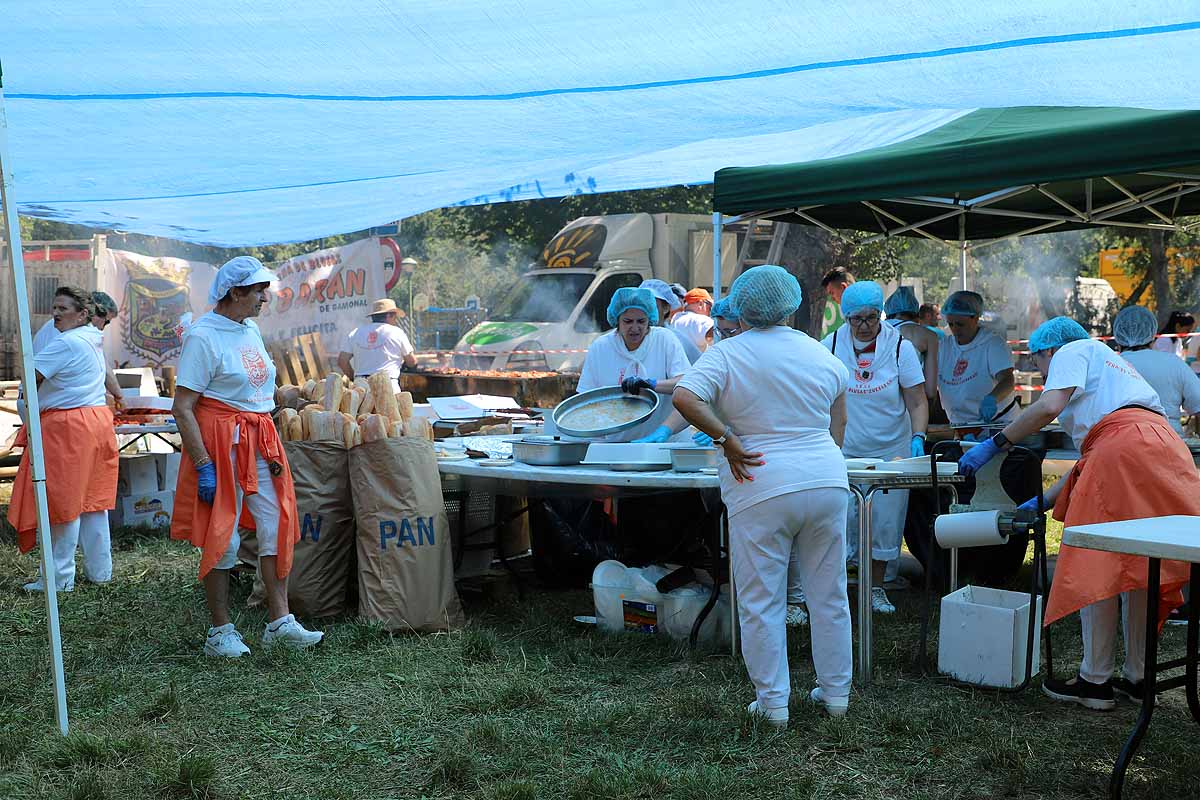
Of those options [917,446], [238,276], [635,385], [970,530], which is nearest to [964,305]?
[917,446]

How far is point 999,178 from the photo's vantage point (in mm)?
5203

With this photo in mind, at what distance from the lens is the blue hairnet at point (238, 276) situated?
428 cm

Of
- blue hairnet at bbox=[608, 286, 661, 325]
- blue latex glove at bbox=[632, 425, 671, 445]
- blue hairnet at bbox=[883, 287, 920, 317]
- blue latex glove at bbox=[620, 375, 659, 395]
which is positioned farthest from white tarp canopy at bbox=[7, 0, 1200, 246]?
blue latex glove at bbox=[632, 425, 671, 445]

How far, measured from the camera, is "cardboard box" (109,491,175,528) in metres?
7.52

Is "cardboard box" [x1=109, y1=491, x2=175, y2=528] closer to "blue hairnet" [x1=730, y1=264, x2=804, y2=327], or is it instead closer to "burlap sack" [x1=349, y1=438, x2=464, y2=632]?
"burlap sack" [x1=349, y1=438, x2=464, y2=632]

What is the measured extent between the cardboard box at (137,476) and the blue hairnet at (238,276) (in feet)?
11.8

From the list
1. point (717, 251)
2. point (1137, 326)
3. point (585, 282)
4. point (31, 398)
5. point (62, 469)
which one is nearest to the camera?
point (31, 398)

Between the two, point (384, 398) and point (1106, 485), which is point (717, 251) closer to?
point (384, 398)

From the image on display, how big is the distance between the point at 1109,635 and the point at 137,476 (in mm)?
6263

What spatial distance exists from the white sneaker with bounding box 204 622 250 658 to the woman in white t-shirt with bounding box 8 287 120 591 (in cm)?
162

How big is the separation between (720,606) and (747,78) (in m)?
2.16

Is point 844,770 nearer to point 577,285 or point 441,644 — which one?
point 441,644

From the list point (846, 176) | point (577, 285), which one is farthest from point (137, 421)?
point (577, 285)

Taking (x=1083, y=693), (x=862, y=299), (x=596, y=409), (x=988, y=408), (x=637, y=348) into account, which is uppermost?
(x=862, y=299)
